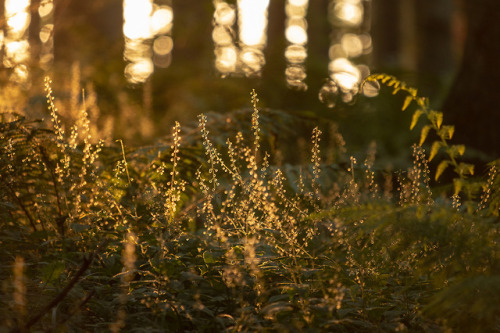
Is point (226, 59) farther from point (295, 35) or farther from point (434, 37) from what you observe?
point (295, 35)

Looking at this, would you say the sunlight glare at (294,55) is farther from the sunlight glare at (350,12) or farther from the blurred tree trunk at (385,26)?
the sunlight glare at (350,12)

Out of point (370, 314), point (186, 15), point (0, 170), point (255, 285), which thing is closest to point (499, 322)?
point (370, 314)

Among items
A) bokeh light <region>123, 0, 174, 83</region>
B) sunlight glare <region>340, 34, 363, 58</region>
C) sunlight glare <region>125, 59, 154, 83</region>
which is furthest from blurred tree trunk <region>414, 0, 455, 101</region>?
sunlight glare <region>340, 34, 363, 58</region>

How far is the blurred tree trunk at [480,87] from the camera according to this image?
4750 millimetres

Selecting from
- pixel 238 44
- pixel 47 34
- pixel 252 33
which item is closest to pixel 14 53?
pixel 47 34

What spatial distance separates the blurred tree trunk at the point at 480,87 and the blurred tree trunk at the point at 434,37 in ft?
17.9

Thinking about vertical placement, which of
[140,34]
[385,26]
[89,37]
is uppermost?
[385,26]

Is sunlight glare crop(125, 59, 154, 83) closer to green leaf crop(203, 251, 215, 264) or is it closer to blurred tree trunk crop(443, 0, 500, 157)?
blurred tree trunk crop(443, 0, 500, 157)

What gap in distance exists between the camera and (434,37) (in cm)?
Result: 1071

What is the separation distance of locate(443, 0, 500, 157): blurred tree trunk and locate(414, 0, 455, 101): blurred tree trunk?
5.44 meters

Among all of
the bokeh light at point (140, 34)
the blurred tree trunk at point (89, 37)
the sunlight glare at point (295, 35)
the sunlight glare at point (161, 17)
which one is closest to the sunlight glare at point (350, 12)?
the sunlight glare at point (295, 35)

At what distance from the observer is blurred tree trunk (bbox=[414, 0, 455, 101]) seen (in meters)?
10.4

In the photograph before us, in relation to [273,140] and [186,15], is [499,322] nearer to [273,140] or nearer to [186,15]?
[273,140]

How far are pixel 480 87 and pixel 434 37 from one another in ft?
20.9
